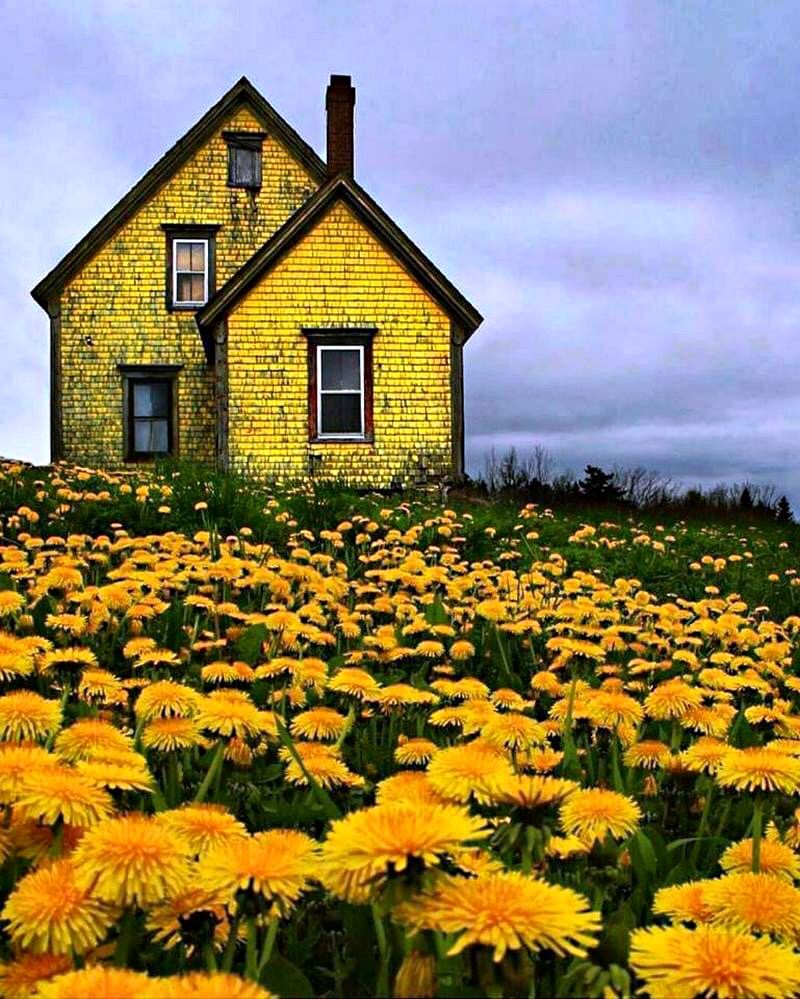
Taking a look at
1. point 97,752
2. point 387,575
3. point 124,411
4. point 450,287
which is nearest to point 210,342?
point 124,411

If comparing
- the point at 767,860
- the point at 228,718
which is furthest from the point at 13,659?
the point at 767,860

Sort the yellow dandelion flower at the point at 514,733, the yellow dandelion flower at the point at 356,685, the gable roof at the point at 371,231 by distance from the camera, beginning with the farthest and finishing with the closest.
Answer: the gable roof at the point at 371,231 → the yellow dandelion flower at the point at 356,685 → the yellow dandelion flower at the point at 514,733

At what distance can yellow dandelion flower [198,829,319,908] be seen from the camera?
1.11 metres

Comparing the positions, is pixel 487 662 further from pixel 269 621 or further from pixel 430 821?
pixel 430 821

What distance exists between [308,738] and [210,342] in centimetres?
1812

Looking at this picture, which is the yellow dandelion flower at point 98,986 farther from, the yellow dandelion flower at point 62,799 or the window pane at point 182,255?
the window pane at point 182,255

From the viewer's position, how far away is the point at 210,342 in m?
19.8

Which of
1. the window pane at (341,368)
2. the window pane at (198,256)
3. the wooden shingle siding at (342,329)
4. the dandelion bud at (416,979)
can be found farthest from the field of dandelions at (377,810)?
the window pane at (198,256)

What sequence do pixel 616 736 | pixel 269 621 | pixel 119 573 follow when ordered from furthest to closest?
pixel 119 573, pixel 269 621, pixel 616 736

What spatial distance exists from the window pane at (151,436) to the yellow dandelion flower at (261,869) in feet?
66.4

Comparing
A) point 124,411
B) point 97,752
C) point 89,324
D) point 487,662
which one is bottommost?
point 487,662

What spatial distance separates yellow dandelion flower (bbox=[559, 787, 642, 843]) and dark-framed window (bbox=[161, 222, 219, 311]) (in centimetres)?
2039

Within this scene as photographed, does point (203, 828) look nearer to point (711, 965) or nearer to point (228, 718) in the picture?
point (228, 718)

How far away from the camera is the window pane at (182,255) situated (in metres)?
21.1
